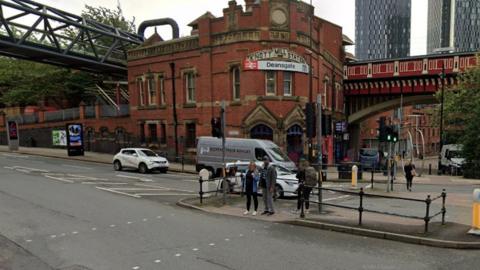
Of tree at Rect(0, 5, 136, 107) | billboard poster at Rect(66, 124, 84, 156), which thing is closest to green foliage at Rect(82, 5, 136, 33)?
tree at Rect(0, 5, 136, 107)

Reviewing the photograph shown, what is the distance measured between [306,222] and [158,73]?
26.8 meters

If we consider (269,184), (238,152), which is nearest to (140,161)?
(238,152)

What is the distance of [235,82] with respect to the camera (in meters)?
30.0

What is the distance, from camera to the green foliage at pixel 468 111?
30344 mm

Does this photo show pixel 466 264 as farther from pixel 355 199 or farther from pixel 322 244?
pixel 355 199

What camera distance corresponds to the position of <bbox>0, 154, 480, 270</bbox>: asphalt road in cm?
774

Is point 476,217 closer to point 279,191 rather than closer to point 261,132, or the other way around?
point 279,191

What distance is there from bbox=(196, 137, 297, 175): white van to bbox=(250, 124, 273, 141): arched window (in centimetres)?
498

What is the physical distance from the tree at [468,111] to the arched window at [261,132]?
1503 cm

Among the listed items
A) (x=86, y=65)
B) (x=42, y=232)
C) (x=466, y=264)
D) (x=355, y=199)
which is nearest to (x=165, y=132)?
(x=86, y=65)

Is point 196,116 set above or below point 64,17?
below

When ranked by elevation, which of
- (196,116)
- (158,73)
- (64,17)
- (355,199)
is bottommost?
(355,199)

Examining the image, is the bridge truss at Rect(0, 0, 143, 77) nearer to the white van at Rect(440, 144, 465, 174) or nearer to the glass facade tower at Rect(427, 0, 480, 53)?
the white van at Rect(440, 144, 465, 174)

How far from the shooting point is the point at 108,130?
40.9 meters
